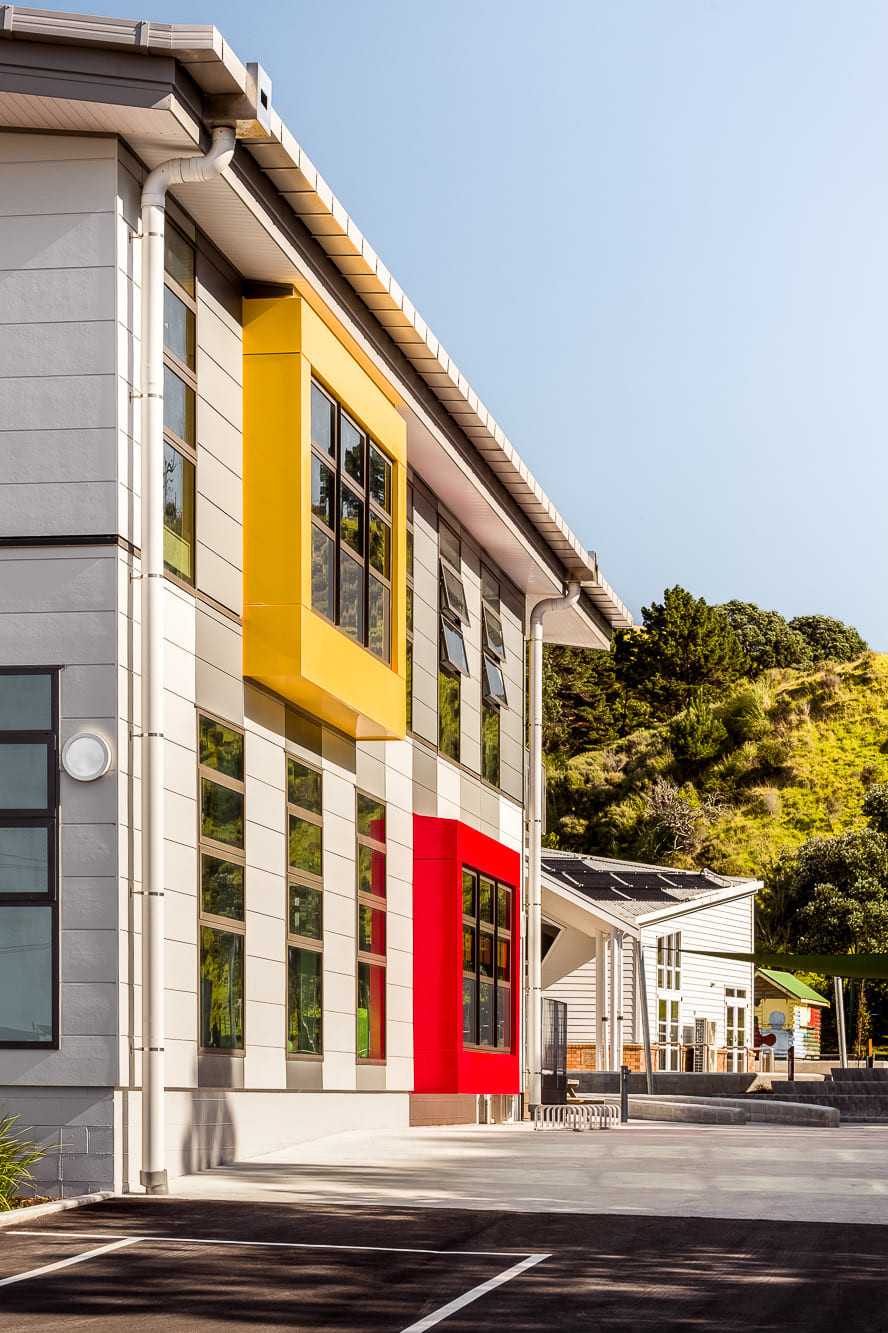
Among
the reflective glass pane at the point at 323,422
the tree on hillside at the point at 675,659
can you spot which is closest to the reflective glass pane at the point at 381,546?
the reflective glass pane at the point at 323,422

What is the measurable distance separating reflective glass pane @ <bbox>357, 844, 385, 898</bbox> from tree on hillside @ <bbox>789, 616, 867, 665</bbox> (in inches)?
3571

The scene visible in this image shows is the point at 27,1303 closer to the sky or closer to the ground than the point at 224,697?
closer to the ground

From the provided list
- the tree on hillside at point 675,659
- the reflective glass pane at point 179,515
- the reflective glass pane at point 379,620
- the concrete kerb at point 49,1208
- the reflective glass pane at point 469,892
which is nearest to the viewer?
the concrete kerb at point 49,1208

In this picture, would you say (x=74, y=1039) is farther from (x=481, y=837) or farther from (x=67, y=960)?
(x=481, y=837)

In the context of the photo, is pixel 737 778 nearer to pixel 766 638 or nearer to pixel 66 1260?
pixel 766 638

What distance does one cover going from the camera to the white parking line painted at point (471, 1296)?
6.53m

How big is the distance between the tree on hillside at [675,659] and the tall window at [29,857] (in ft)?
252

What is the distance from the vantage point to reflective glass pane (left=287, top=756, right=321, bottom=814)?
1544 centimetres

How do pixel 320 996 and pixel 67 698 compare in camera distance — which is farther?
pixel 320 996

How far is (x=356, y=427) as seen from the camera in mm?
16047

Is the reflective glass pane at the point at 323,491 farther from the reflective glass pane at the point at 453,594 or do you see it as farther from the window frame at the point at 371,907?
the reflective glass pane at the point at 453,594

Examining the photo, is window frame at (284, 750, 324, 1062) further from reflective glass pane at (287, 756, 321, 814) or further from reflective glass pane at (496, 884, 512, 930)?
reflective glass pane at (496, 884, 512, 930)

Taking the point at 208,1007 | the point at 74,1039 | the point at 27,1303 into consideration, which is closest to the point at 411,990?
the point at 208,1007

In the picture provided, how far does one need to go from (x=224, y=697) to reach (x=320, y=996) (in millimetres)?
3788
